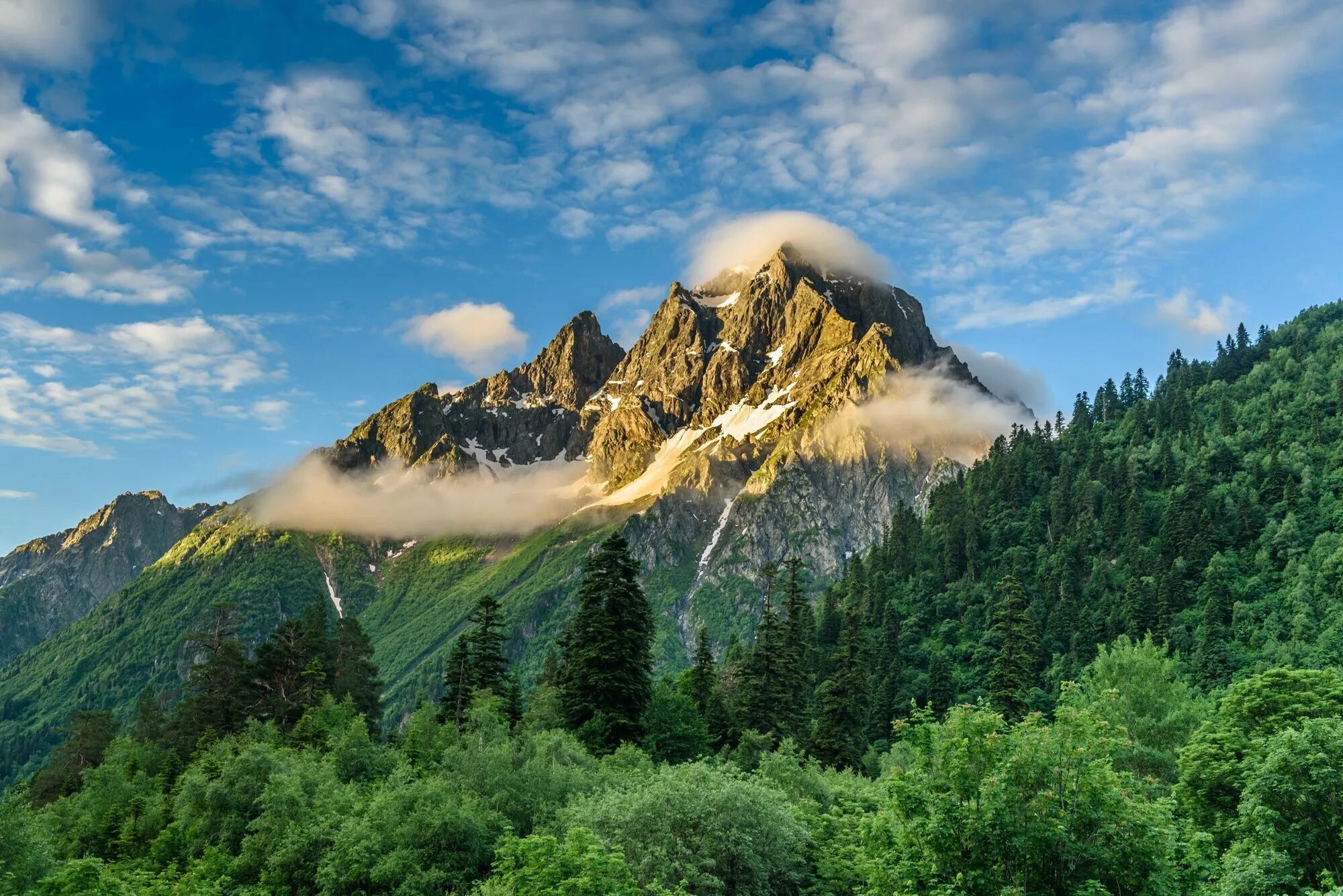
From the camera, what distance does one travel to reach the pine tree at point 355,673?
255 ft

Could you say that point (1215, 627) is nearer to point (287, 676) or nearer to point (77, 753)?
point (287, 676)

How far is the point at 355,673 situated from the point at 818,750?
39852mm

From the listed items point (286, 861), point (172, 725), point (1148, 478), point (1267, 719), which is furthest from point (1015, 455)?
point (286, 861)

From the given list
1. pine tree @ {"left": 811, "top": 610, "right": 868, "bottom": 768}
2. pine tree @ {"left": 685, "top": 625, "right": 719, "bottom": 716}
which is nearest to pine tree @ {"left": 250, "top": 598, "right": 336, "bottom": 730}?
pine tree @ {"left": 685, "top": 625, "right": 719, "bottom": 716}

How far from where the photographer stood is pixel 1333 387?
144 meters

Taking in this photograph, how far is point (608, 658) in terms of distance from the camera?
2258 inches

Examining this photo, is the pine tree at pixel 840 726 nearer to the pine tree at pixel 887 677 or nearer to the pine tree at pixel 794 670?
the pine tree at pixel 794 670

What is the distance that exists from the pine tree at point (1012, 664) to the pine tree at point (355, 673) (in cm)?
5233

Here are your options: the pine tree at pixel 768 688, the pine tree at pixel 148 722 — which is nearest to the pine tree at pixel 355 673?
the pine tree at pixel 148 722

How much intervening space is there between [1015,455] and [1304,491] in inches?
2000

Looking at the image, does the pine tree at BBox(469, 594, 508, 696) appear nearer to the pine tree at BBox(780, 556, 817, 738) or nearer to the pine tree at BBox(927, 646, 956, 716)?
the pine tree at BBox(780, 556, 817, 738)

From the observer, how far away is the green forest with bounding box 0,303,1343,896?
22641 millimetres

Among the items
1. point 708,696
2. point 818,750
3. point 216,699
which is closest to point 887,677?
point 818,750

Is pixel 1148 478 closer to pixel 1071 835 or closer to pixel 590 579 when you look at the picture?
pixel 590 579
